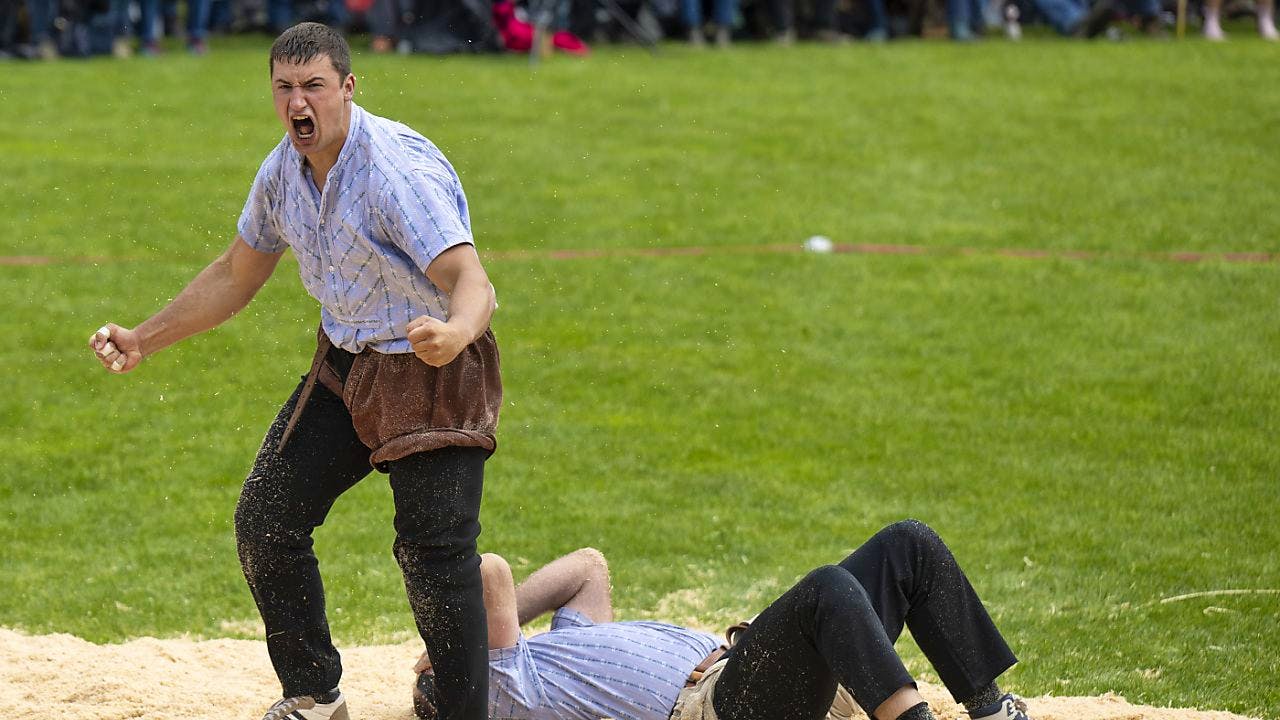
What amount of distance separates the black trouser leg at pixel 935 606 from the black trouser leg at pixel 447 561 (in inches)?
37.4

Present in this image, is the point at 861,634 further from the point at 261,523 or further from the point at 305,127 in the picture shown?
the point at 305,127

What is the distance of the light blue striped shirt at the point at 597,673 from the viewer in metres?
4.25

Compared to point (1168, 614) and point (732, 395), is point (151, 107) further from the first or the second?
point (1168, 614)

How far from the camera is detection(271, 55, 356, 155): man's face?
3951 millimetres

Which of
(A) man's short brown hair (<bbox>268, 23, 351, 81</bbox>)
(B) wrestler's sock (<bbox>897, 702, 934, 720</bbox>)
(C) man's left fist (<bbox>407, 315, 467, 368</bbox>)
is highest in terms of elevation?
(A) man's short brown hair (<bbox>268, 23, 351, 81</bbox>)

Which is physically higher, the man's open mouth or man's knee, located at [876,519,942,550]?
the man's open mouth

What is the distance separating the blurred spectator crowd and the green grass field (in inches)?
21.4

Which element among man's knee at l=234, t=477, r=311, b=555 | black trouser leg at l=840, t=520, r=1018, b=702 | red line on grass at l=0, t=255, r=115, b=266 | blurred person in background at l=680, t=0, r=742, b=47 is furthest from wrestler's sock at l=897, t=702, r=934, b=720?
blurred person in background at l=680, t=0, r=742, b=47

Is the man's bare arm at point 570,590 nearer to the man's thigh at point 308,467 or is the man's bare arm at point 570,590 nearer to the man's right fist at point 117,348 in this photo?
the man's thigh at point 308,467

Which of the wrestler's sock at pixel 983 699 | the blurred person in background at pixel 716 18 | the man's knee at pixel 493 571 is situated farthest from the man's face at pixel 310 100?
the blurred person in background at pixel 716 18

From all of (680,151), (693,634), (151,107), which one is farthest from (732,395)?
(151,107)

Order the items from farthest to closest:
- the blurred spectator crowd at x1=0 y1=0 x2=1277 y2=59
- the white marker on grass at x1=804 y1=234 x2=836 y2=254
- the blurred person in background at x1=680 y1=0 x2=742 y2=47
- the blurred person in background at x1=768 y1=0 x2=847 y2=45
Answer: the blurred person in background at x1=768 y1=0 x2=847 y2=45 → the blurred person in background at x1=680 y1=0 x2=742 y2=47 → the blurred spectator crowd at x1=0 y1=0 x2=1277 y2=59 → the white marker on grass at x1=804 y1=234 x2=836 y2=254

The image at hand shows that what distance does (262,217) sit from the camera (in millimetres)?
4387

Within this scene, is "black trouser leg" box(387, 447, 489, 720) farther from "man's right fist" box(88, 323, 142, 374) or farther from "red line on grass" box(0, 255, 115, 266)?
"red line on grass" box(0, 255, 115, 266)
